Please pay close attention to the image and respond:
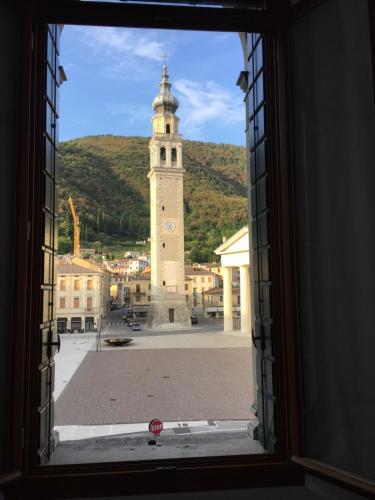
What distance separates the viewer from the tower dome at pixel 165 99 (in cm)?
3575

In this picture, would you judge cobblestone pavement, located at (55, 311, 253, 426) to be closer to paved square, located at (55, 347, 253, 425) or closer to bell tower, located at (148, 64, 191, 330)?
paved square, located at (55, 347, 253, 425)

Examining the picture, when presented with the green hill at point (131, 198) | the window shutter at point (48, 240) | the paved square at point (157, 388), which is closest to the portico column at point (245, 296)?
the paved square at point (157, 388)

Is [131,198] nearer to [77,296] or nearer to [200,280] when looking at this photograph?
[200,280]

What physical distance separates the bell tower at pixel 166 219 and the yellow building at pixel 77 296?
435 centimetres

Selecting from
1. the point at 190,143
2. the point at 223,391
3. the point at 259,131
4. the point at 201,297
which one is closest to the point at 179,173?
the point at 201,297

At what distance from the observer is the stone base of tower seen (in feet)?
108

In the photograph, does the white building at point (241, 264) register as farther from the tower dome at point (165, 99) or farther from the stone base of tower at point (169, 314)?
the tower dome at point (165, 99)

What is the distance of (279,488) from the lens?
8.30 feet

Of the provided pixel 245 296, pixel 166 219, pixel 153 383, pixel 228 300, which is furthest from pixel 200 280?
pixel 153 383

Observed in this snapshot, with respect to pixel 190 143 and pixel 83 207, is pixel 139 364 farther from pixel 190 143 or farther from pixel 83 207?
pixel 190 143

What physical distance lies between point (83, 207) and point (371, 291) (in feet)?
221

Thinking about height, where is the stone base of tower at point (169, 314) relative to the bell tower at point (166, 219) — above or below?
below

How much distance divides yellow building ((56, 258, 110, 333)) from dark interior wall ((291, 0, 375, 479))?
30.1m

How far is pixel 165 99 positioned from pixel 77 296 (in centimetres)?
1675
